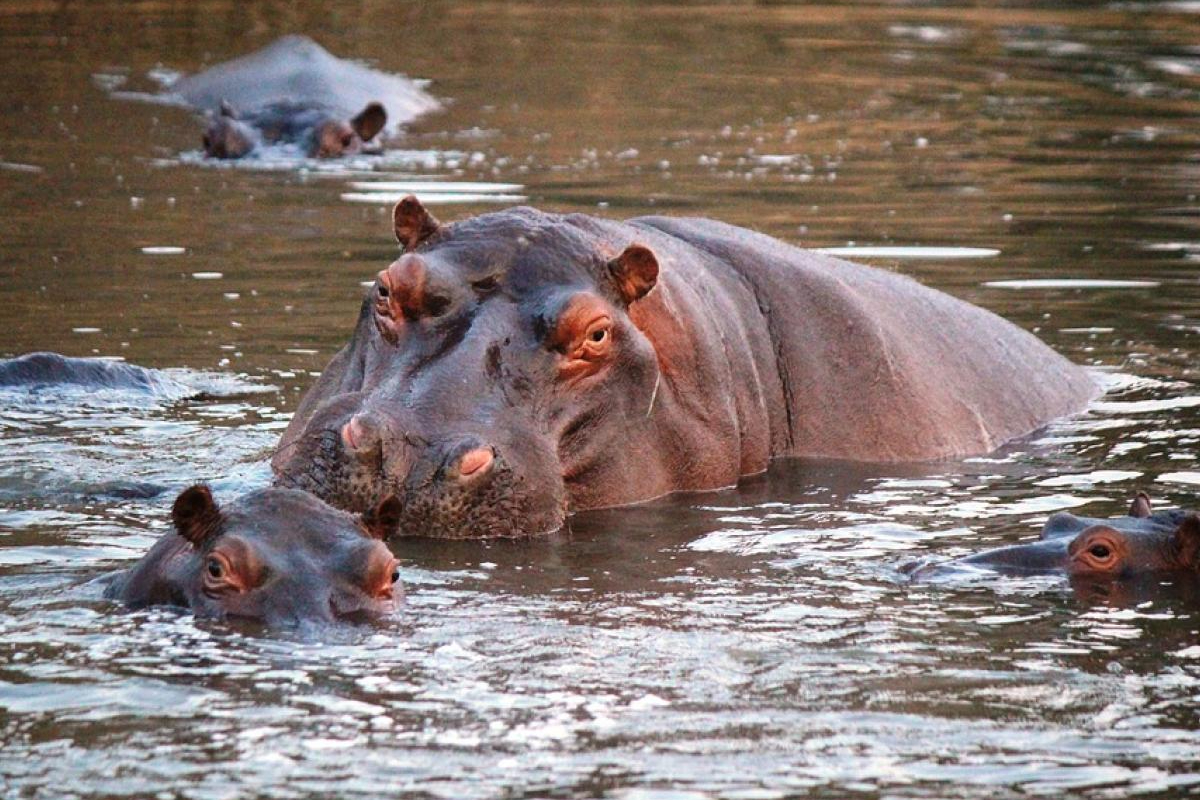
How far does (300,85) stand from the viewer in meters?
20.2

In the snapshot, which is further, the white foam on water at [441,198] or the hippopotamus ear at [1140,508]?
the white foam on water at [441,198]

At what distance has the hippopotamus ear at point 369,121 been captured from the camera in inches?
718

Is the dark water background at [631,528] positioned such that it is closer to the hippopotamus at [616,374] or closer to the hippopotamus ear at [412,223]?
the hippopotamus at [616,374]

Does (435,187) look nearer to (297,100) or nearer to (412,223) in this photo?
(297,100)

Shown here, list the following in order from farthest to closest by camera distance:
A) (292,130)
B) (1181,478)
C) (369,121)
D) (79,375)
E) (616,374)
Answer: (292,130)
(369,121)
(79,375)
(1181,478)
(616,374)

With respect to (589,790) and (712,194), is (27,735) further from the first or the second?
(712,194)

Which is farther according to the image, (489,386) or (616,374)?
(616,374)

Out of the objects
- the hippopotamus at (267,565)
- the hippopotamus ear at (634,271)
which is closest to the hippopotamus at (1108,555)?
→ the hippopotamus ear at (634,271)

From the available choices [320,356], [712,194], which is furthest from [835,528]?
[712,194]

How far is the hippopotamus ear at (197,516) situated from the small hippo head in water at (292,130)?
11927 mm

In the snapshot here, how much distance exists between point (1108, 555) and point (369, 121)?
12.1 meters

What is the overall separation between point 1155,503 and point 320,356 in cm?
440

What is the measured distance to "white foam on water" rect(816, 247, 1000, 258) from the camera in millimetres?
13930

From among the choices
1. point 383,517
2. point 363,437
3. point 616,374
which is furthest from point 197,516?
point 616,374
